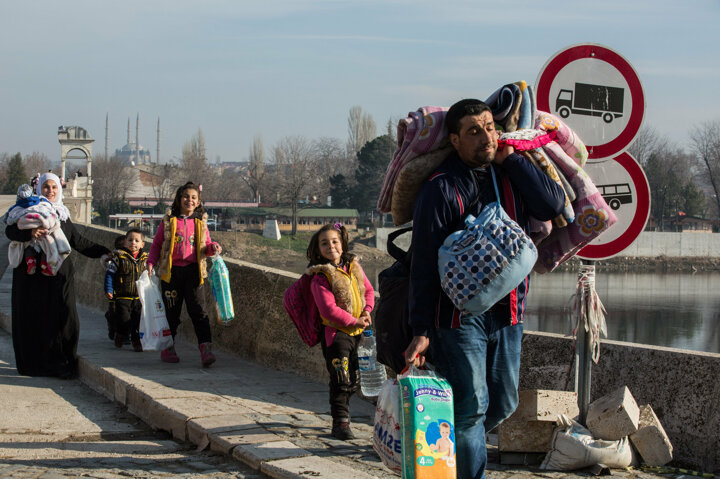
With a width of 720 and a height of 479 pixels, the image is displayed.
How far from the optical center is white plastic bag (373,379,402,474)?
11.5ft

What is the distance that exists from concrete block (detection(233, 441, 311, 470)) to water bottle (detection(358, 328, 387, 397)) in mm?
715

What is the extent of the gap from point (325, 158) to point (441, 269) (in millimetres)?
132346

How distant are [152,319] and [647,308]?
5150 cm

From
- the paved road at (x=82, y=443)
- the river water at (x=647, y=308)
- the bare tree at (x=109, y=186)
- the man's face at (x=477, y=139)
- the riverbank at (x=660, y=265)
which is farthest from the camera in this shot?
the bare tree at (x=109, y=186)

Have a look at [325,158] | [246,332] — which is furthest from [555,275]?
[246,332]

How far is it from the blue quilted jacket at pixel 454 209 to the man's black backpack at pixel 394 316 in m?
0.20

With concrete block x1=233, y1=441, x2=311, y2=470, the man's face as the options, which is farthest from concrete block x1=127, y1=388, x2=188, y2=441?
the man's face

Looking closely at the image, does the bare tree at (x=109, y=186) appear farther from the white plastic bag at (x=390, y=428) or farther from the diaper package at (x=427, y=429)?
the diaper package at (x=427, y=429)

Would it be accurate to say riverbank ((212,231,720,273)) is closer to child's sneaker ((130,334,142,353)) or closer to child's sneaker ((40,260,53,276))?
child's sneaker ((130,334,142,353))

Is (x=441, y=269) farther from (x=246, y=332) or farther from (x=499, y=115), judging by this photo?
(x=246, y=332)

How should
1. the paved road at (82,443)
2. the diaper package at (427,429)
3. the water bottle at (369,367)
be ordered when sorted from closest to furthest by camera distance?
the diaper package at (427,429), the paved road at (82,443), the water bottle at (369,367)

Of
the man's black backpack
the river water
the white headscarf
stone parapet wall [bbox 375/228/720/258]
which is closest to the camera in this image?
the man's black backpack

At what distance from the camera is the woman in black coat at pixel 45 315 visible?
7426 mm

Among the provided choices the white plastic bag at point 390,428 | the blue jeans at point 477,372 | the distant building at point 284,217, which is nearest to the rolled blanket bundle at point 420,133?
the blue jeans at point 477,372
